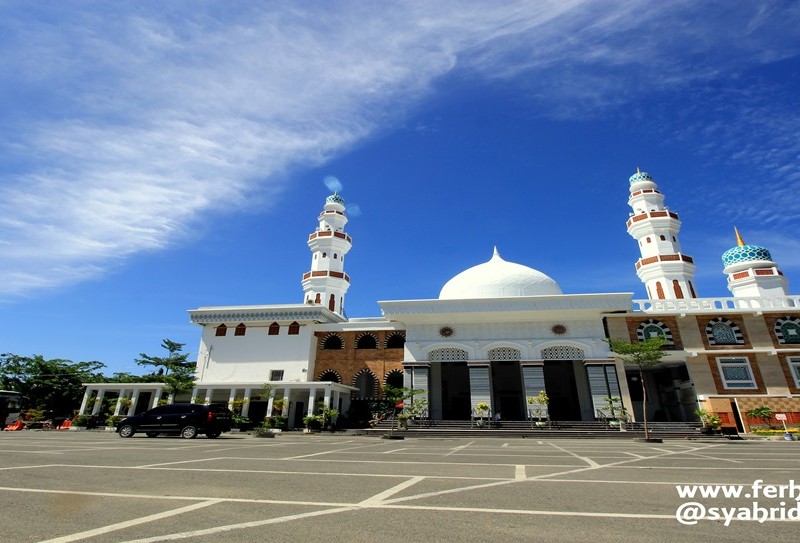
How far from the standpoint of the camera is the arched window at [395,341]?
3272cm

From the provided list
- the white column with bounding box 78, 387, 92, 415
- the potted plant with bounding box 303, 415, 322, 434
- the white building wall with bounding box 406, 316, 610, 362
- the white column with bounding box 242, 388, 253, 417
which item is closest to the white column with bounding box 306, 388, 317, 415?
the potted plant with bounding box 303, 415, 322, 434

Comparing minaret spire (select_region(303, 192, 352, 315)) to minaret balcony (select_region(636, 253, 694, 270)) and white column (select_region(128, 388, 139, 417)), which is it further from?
minaret balcony (select_region(636, 253, 694, 270))

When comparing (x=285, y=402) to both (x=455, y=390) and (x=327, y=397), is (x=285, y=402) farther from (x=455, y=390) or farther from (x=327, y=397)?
(x=455, y=390)

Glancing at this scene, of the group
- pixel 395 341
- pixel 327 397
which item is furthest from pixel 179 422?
pixel 395 341

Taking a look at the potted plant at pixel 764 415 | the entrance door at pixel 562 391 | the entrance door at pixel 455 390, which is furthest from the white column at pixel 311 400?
the potted plant at pixel 764 415

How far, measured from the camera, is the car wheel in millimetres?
17328

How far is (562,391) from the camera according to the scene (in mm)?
34375

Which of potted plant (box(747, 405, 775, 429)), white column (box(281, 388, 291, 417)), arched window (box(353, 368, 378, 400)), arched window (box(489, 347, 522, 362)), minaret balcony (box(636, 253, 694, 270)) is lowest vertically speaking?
potted plant (box(747, 405, 775, 429))

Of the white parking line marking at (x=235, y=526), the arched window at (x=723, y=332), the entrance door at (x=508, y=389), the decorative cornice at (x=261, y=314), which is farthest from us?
the entrance door at (x=508, y=389)

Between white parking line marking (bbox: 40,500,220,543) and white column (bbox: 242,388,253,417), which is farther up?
white column (bbox: 242,388,253,417)

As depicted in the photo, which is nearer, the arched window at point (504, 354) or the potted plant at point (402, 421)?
the potted plant at point (402, 421)

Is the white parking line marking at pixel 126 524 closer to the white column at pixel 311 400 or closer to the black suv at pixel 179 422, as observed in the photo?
the black suv at pixel 179 422

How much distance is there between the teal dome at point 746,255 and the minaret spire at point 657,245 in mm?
3110

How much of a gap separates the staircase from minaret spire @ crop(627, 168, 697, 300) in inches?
538
